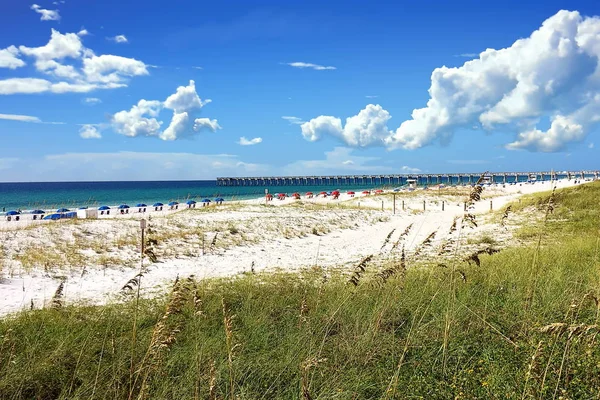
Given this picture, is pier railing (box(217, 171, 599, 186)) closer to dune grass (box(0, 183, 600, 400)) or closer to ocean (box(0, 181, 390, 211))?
ocean (box(0, 181, 390, 211))

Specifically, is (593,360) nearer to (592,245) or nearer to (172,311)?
(172,311)

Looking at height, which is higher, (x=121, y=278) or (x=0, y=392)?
(x=0, y=392)

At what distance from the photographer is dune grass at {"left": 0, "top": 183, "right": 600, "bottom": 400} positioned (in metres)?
3.40

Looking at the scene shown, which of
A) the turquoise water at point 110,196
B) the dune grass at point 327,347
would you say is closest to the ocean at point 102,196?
the turquoise water at point 110,196

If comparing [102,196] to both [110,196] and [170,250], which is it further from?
[170,250]

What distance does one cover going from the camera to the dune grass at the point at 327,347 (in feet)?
11.2

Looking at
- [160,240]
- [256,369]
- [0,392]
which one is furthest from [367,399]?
[160,240]

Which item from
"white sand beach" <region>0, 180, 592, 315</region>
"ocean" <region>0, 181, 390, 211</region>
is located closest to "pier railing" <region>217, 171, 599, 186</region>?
"ocean" <region>0, 181, 390, 211</region>

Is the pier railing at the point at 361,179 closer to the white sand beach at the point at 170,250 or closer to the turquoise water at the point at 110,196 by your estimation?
the turquoise water at the point at 110,196

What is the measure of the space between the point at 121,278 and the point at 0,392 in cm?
833

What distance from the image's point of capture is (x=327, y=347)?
431cm

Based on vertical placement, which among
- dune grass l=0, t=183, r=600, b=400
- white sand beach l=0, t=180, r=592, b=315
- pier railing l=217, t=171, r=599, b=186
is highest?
pier railing l=217, t=171, r=599, b=186

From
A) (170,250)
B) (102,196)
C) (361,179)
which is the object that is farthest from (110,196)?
(361,179)

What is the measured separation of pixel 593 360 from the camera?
11.7 feet
